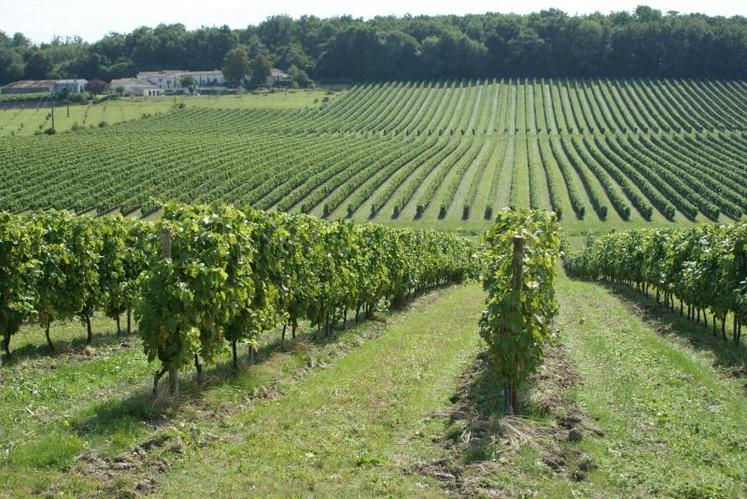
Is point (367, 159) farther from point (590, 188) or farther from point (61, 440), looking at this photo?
point (61, 440)

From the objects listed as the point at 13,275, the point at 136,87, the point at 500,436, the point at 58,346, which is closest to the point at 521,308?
the point at 500,436

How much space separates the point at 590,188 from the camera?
249ft

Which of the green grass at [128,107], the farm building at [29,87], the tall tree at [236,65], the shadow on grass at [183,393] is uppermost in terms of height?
the tall tree at [236,65]

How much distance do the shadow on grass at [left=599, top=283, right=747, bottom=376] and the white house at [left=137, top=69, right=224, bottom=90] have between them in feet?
481

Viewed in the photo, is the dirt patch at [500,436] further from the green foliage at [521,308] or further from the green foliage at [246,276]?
the green foliage at [246,276]

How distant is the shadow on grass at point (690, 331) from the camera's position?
16766mm

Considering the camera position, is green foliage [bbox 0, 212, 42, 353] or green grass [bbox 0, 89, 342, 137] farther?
green grass [bbox 0, 89, 342, 137]

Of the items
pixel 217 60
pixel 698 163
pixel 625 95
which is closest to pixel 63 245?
pixel 698 163

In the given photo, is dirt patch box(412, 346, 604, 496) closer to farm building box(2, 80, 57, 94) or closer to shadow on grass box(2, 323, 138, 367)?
shadow on grass box(2, 323, 138, 367)

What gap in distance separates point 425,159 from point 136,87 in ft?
302

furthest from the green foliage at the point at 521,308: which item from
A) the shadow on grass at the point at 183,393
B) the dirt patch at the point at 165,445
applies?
the shadow on grass at the point at 183,393

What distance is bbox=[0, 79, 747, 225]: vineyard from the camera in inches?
2709

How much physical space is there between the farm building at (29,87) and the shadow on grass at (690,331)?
14616 cm

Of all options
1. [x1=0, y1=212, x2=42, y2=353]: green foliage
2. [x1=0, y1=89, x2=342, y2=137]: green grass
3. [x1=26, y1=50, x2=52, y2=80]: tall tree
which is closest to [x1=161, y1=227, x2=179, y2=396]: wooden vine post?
[x1=0, y1=212, x2=42, y2=353]: green foliage
